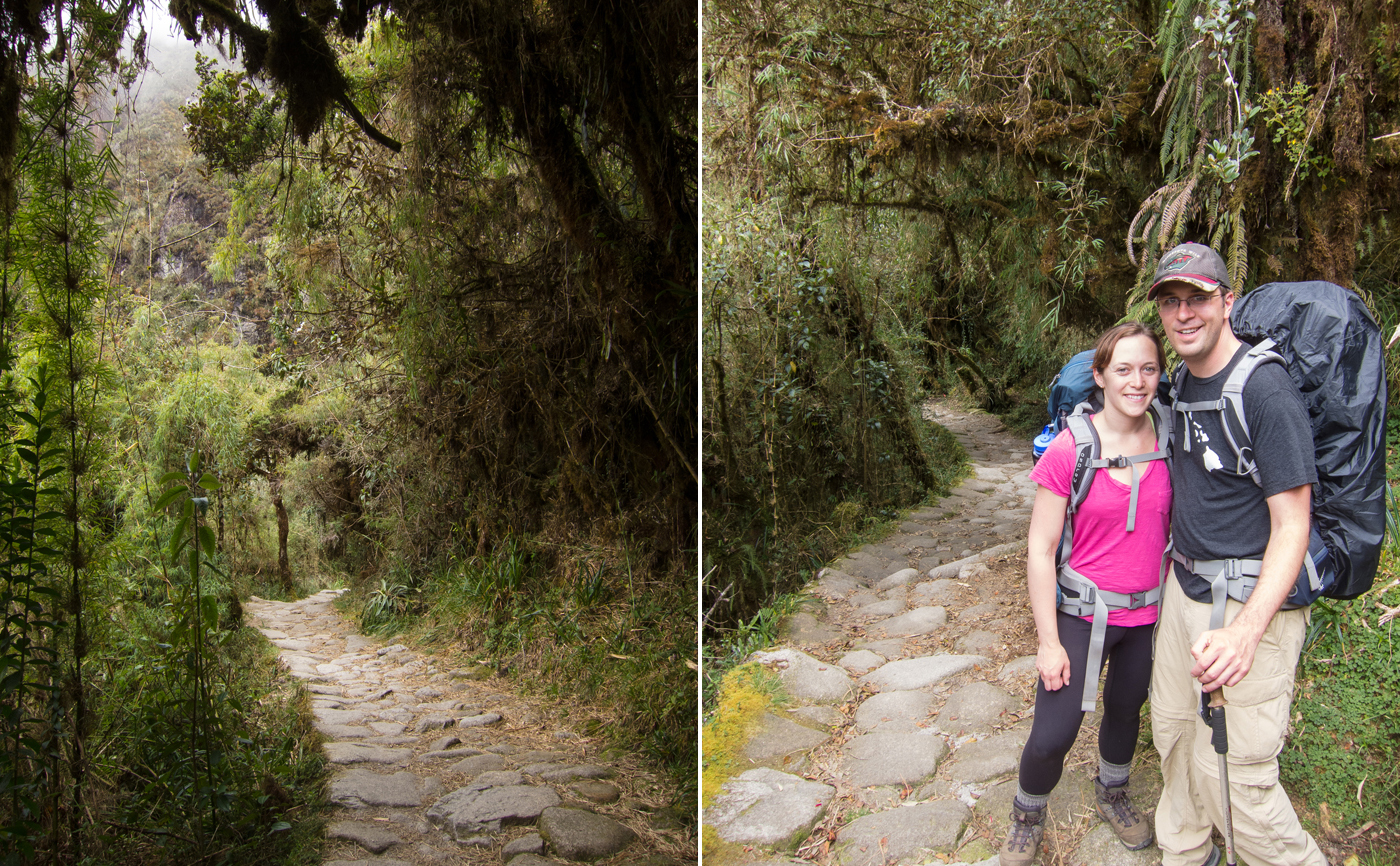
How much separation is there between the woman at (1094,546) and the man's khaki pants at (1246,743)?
0.11m

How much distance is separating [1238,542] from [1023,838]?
2.75ft

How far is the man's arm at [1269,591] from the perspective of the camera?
1.57 meters

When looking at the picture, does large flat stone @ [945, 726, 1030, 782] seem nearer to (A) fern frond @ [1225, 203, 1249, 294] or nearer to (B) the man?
(B) the man

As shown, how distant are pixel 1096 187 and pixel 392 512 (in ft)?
15.7

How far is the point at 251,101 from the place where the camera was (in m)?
3.35

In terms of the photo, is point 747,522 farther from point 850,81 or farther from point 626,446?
point 850,81

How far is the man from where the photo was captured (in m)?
→ 1.58

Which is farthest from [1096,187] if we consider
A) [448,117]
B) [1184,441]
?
[448,117]

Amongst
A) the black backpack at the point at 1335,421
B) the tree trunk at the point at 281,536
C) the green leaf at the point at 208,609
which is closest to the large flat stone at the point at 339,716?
the tree trunk at the point at 281,536

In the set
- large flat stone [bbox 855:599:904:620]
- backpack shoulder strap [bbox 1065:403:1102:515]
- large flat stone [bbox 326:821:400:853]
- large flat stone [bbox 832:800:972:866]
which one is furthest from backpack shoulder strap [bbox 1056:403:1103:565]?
large flat stone [bbox 326:821:400:853]

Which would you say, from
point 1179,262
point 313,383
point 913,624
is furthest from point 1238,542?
point 313,383

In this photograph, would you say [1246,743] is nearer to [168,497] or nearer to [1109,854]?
[1109,854]

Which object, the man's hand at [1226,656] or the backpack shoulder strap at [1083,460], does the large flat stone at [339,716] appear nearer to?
the backpack shoulder strap at [1083,460]

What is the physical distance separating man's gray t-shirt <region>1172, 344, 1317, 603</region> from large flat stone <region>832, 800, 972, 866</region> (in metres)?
0.81
